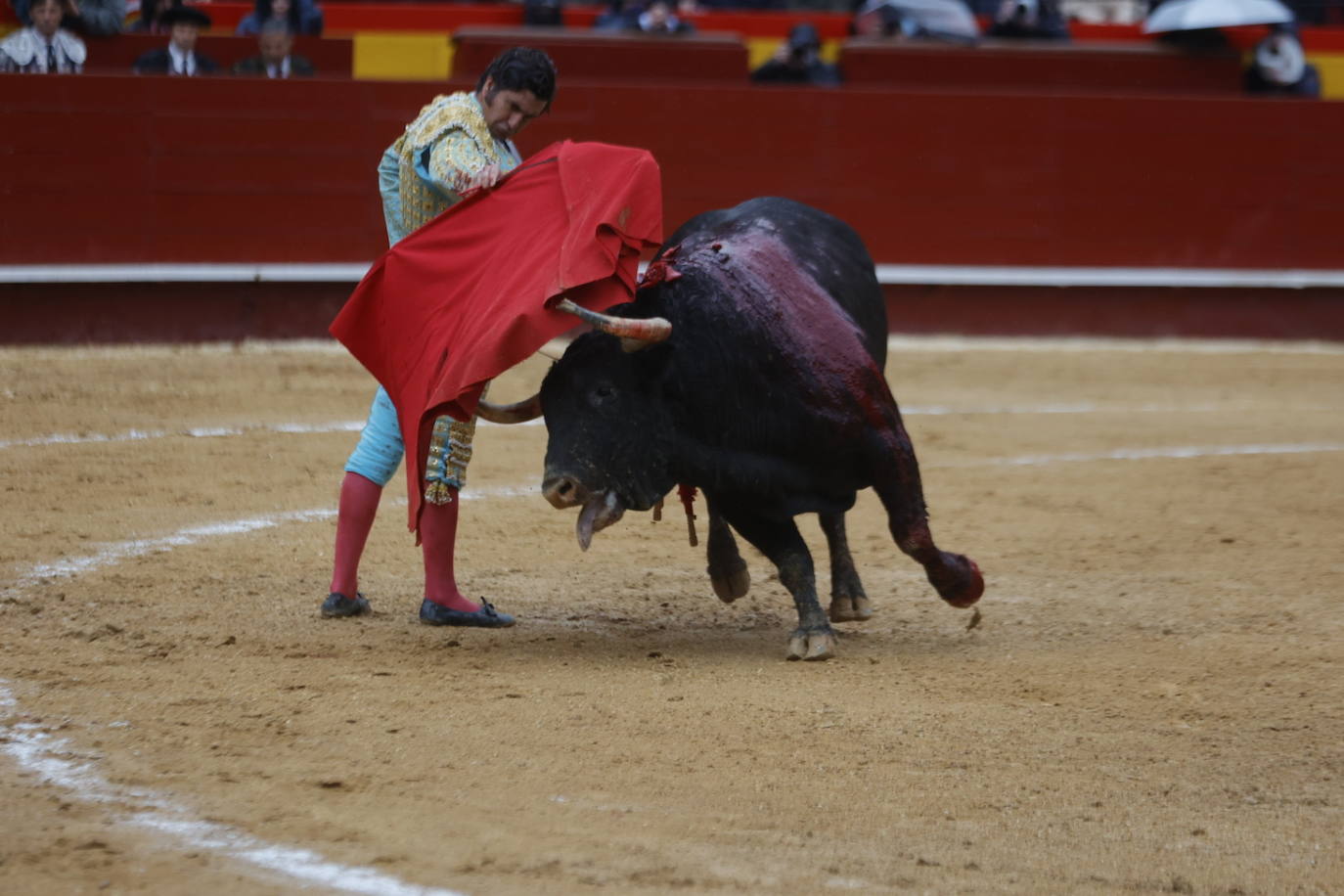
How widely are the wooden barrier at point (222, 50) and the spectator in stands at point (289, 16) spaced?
0.15 meters

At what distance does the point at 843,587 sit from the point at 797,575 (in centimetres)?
32

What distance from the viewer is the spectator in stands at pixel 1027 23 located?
9859 millimetres

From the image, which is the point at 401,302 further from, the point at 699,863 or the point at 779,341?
the point at 699,863

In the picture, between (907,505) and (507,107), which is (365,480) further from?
(907,505)

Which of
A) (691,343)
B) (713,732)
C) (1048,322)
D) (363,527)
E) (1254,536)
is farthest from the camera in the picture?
(1048,322)

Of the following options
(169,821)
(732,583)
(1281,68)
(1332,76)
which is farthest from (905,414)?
(1332,76)

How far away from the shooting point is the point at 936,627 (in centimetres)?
387

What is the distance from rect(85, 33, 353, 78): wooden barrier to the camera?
7750 mm

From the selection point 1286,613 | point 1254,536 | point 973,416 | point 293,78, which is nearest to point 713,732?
point 1286,613

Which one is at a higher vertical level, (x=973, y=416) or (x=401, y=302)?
(x=401, y=302)

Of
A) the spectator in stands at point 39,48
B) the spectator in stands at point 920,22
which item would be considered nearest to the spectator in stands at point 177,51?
the spectator in stands at point 39,48

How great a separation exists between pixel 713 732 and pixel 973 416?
3953 millimetres

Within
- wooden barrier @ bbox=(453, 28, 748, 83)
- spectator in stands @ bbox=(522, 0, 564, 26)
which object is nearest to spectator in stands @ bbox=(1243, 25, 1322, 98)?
wooden barrier @ bbox=(453, 28, 748, 83)

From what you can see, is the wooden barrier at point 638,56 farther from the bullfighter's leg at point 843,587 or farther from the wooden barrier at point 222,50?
the bullfighter's leg at point 843,587
